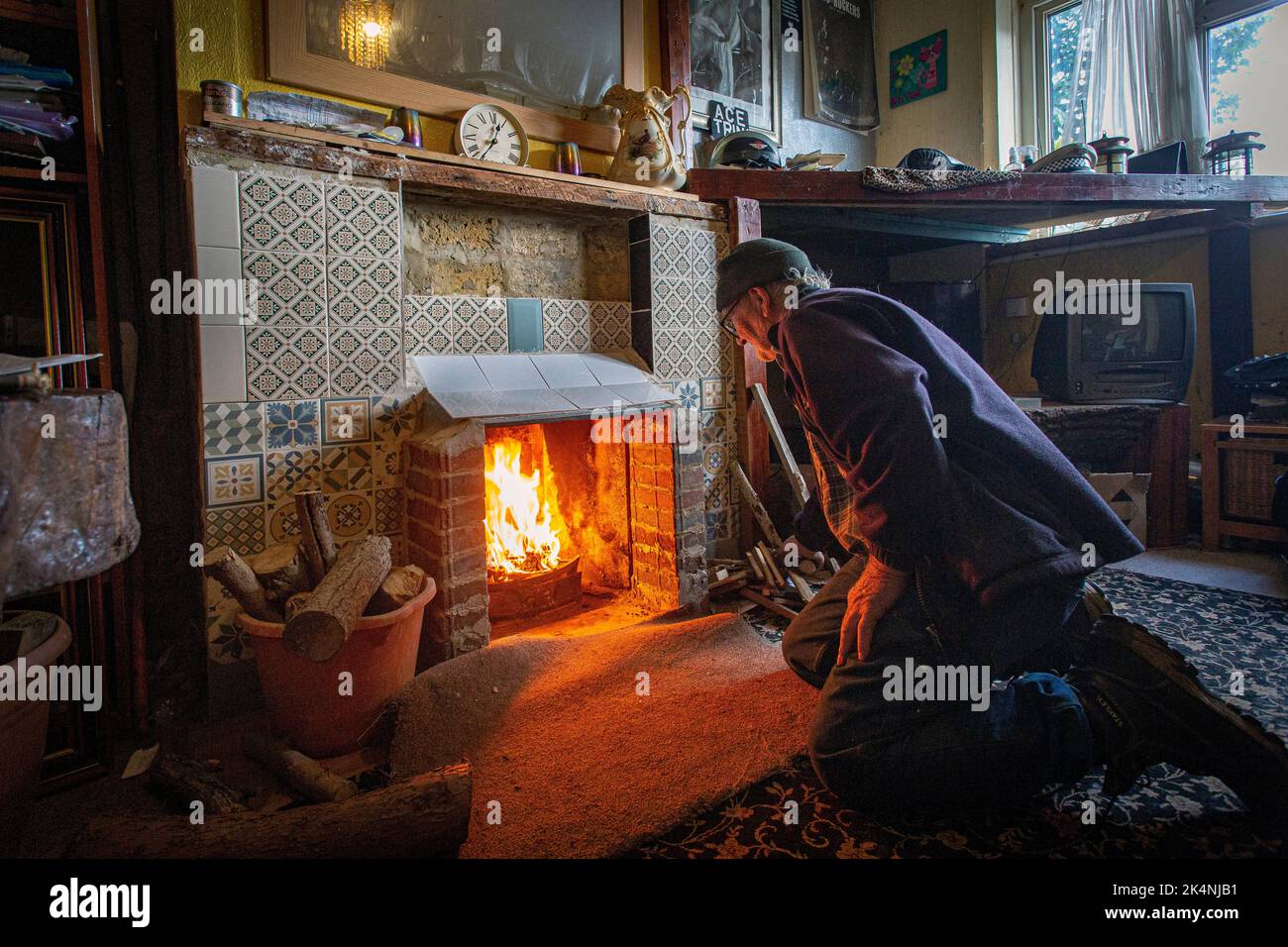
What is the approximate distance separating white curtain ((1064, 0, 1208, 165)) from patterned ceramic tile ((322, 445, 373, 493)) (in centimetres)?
559

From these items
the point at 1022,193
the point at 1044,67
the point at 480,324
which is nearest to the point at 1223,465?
the point at 1022,193

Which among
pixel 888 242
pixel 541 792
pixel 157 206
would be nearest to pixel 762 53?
pixel 888 242

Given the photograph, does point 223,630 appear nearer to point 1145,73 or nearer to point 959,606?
point 959,606

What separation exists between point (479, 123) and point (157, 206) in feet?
4.72

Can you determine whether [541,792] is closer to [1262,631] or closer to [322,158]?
[322,158]

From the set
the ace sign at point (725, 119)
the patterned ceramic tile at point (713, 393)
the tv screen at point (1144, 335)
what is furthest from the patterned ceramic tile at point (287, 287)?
the tv screen at point (1144, 335)

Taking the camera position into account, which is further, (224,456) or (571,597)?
(571,597)

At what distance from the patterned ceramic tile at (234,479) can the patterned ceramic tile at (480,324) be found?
1.01m

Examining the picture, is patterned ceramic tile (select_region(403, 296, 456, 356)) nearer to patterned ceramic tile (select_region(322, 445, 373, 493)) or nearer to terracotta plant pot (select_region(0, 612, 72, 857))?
patterned ceramic tile (select_region(322, 445, 373, 493))

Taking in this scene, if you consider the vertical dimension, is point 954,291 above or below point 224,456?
above

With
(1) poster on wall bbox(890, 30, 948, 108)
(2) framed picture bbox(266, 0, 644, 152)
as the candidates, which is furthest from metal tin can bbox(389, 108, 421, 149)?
(1) poster on wall bbox(890, 30, 948, 108)

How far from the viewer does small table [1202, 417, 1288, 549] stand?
423 centimetres

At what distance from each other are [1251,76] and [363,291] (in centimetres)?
596
